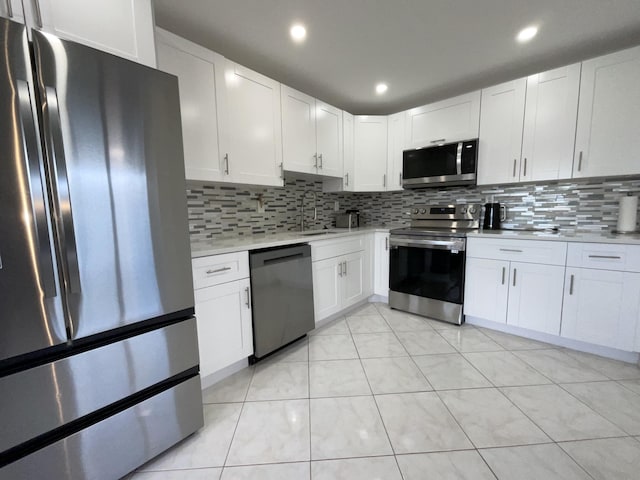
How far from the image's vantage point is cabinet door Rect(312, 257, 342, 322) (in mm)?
2440

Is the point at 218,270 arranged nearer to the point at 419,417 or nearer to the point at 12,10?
the point at 12,10

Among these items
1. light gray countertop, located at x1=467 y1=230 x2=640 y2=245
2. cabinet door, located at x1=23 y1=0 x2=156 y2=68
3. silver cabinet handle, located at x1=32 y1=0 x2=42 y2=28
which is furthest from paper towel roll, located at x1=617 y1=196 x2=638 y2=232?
silver cabinet handle, located at x1=32 y1=0 x2=42 y2=28

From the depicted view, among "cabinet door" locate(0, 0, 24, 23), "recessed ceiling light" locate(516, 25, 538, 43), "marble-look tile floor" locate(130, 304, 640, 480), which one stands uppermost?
"recessed ceiling light" locate(516, 25, 538, 43)

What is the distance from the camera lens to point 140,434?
1137 millimetres

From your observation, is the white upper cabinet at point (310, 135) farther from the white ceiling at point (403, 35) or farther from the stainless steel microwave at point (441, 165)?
the stainless steel microwave at point (441, 165)

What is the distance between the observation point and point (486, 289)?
244 centimetres

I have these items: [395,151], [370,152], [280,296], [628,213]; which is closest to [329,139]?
[370,152]

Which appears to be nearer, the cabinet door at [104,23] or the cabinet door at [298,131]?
the cabinet door at [104,23]

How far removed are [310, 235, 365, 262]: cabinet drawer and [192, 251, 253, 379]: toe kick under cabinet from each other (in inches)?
29.0

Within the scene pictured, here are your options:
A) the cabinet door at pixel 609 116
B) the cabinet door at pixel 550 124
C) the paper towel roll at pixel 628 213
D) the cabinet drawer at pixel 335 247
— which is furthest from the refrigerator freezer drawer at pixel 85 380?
the paper towel roll at pixel 628 213

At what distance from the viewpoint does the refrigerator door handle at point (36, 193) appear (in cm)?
82

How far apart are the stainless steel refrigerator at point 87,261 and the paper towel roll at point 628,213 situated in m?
3.21

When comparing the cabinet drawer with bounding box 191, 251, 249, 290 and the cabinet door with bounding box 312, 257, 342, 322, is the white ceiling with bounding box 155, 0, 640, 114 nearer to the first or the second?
the cabinet drawer with bounding box 191, 251, 249, 290

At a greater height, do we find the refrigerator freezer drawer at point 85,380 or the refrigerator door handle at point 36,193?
the refrigerator door handle at point 36,193
